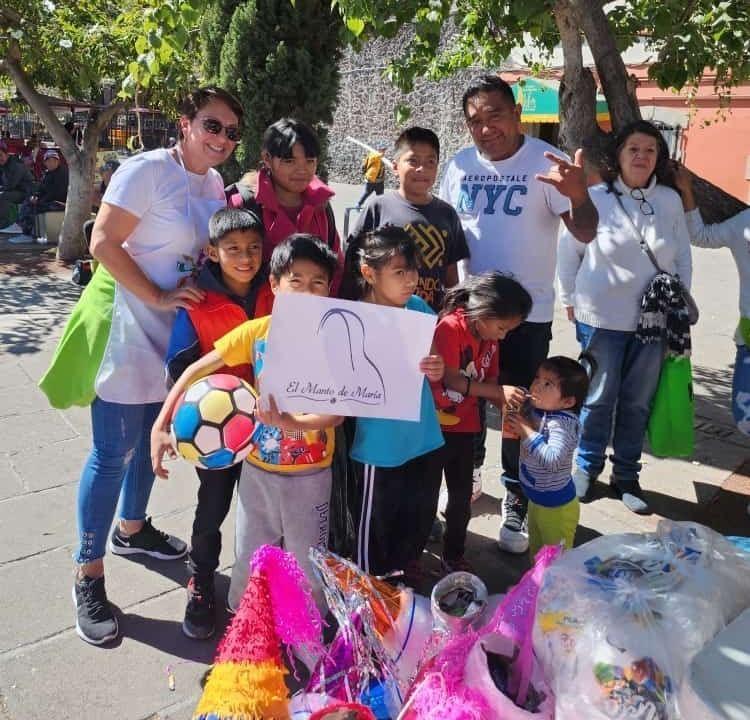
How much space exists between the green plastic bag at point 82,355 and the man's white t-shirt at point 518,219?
154cm

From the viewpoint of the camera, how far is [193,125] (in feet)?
8.68

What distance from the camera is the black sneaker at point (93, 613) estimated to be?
2623 mm

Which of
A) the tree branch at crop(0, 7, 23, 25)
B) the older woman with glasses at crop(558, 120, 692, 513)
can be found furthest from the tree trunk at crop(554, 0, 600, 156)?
the tree branch at crop(0, 7, 23, 25)

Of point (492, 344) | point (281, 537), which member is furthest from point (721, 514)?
point (281, 537)

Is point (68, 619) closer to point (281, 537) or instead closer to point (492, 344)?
point (281, 537)

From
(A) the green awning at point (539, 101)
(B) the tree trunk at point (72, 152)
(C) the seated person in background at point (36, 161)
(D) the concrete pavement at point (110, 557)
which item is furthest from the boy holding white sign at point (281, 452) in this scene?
(C) the seated person in background at point (36, 161)

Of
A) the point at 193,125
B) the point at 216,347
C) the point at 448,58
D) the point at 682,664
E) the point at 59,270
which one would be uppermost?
the point at 448,58

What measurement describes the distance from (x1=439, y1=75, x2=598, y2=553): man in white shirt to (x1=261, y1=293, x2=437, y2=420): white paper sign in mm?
1049

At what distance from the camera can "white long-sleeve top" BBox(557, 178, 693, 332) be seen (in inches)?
143

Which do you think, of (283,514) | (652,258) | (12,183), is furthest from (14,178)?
(283,514)

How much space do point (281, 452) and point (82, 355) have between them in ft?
2.80

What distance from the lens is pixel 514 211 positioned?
3.14 m

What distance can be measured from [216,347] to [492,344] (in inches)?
44.3

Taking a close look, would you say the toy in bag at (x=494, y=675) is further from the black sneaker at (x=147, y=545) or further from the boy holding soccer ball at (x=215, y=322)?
the black sneaker at (x=147, y=545)
